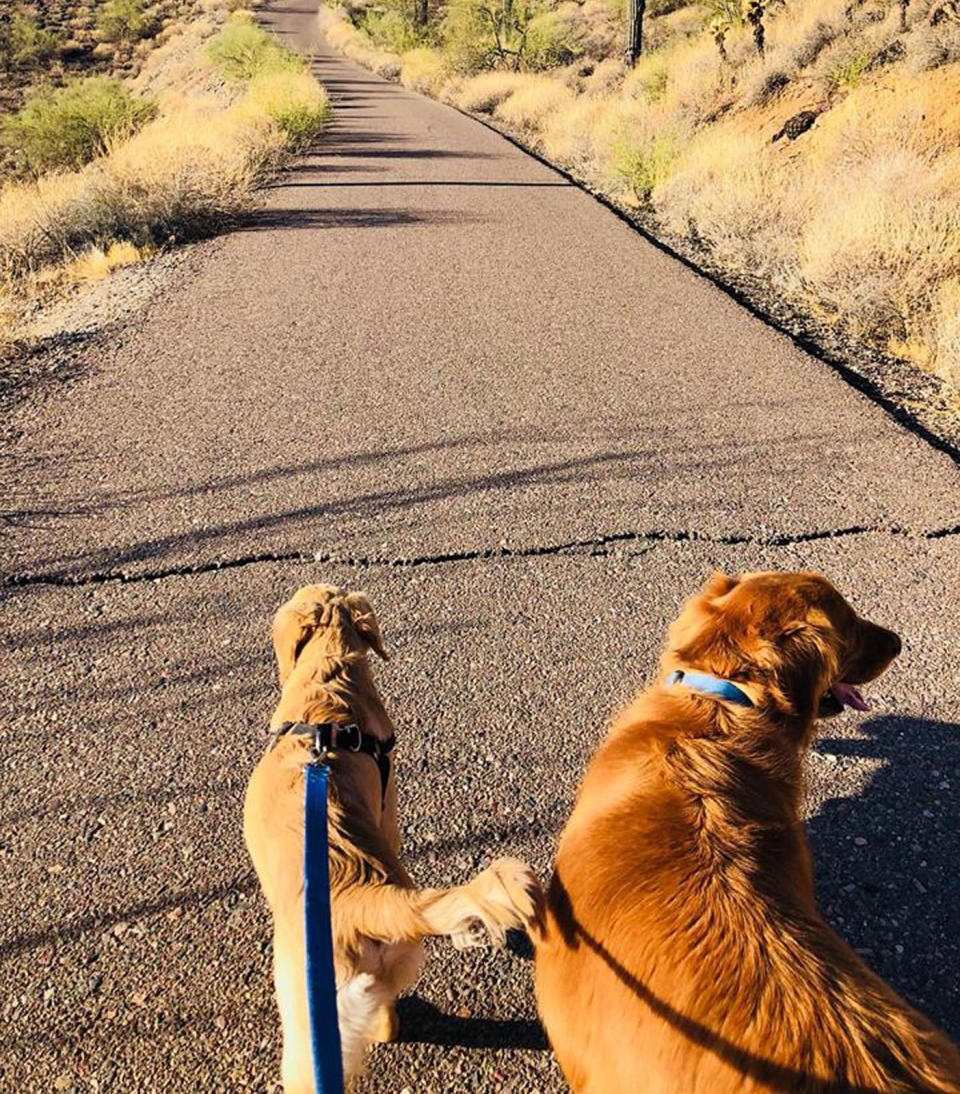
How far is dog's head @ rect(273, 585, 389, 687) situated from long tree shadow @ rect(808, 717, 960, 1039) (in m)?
1.76

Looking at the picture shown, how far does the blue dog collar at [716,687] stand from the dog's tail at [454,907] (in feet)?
3.12

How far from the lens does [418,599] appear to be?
162 inches

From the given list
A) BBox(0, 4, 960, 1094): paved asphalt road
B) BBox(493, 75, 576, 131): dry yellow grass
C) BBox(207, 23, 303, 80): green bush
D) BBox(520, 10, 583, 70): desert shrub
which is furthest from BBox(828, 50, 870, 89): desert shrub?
BBox(207, 23, 303, 80): green bush

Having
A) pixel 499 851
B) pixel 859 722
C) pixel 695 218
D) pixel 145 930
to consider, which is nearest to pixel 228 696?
pixel 145 930

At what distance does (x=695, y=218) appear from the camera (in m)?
11.0

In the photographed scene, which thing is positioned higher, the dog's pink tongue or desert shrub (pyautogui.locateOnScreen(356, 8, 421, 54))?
desert shrub (pyautogui.locateOnScreen(356, 8, 421, 54))

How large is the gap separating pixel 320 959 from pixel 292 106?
2037 centimetres

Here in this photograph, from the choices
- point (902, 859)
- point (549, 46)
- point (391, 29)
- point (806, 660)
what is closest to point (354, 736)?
point (806, 660)

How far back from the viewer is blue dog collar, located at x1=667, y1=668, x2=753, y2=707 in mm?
2188

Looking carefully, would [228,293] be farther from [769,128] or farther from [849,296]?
[769,128]

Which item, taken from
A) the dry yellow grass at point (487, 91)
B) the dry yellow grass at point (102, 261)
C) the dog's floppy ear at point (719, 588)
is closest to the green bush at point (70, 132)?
→ the dry yellow grass at point (102, 261)

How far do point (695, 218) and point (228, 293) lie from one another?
6397 mm

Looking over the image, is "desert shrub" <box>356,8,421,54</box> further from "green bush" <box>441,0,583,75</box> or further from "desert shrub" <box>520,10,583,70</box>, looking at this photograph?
"desert shrub" <box>520,10,583,70</box>

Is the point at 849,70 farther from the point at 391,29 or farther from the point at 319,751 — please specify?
the point at 391,29
